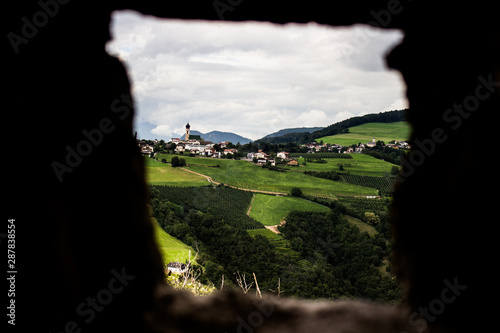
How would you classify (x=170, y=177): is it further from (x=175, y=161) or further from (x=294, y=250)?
(x=294, y=250)

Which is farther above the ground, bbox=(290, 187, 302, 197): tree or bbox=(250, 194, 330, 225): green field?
bbox=(290, 187, 302, 197): tree

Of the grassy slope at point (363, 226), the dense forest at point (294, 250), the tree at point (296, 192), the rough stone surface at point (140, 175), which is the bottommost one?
the dense forest at point (294, 250)

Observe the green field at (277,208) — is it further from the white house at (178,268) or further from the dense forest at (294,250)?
the white house at (178,268)

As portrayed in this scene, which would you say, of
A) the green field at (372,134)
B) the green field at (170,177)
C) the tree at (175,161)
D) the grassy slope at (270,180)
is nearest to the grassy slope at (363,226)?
the grassy slope at (270,180)

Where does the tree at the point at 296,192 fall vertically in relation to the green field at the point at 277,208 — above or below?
above

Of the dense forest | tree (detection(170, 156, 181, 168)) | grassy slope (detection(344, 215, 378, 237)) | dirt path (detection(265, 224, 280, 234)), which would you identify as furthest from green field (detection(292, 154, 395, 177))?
tree (detection(170, 156, 181, 168))

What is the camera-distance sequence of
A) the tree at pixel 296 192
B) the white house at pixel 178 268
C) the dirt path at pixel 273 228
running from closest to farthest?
the white house at pixel 178 268
the dirt path at pixel 273 228
the tree at pixel 296 192

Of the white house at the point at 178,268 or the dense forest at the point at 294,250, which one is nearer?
the white house at the point at 178,268

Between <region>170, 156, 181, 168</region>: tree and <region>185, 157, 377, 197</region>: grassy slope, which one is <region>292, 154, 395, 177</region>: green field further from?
<region>170, 156, 181, 168</region>: tree
